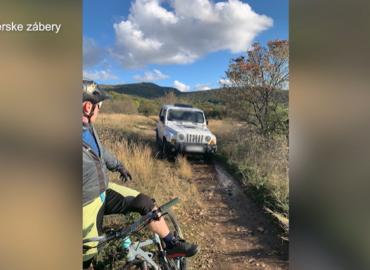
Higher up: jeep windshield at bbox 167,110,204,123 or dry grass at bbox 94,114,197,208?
jeep windshield at bbox 167,110,204,123

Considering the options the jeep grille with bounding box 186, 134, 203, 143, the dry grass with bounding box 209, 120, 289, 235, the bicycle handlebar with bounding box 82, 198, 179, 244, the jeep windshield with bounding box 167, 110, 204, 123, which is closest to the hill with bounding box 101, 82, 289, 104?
the jeep windshield with bounding box 167, 110, 204, 123

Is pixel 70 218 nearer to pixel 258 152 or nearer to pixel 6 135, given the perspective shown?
pixel 6 135

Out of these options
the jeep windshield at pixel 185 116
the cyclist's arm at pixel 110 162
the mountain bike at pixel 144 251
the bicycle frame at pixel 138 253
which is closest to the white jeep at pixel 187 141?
the jeep windshield at pixel 185 116

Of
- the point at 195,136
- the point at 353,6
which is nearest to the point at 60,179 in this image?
the point at 353,6

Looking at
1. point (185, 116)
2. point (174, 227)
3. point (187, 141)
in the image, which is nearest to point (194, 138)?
point (187, 141)

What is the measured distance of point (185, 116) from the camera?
6367mm

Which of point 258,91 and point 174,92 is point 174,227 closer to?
point 258,91

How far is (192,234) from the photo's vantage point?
8.06 ft

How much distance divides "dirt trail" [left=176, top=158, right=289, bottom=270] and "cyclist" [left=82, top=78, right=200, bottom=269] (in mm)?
585

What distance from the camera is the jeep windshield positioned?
246 inches

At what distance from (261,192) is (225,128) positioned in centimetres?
274

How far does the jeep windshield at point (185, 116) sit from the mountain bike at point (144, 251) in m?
4.57

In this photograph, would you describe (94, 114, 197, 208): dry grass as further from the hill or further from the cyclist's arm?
the hill

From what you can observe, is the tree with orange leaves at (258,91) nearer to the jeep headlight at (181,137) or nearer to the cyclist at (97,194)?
the jeep headlight at (181,137)
